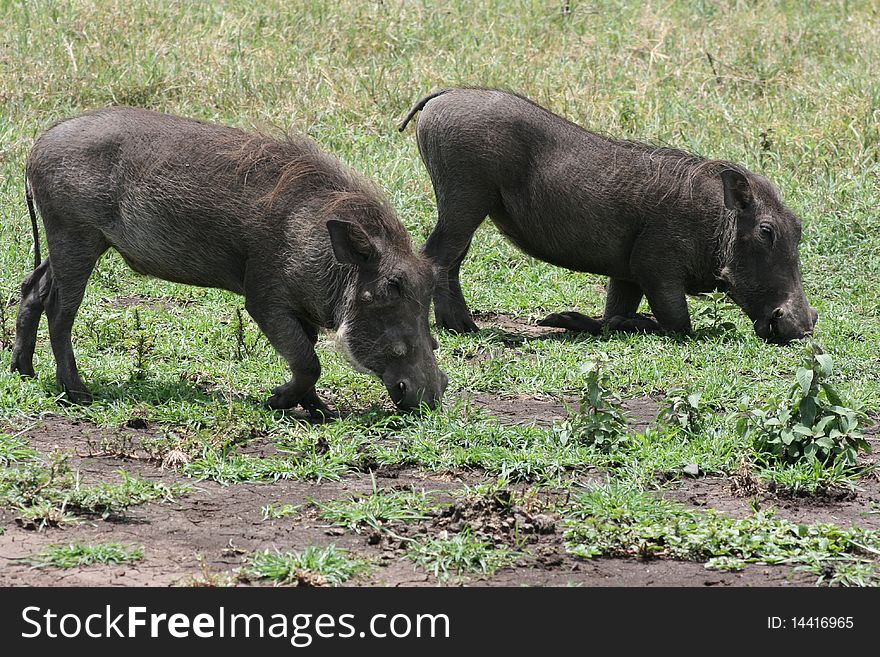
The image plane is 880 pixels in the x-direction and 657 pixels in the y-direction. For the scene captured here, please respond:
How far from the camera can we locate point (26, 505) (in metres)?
3.79

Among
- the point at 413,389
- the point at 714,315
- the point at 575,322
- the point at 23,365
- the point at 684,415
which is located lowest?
the point at 23,365

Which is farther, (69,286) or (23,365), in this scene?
(23,365)

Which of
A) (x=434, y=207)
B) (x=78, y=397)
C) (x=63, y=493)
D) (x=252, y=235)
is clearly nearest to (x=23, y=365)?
(x=78, y=397)

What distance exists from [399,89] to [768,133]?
3.11m

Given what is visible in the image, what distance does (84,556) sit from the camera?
3408 millimetres

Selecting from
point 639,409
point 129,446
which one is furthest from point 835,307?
point 129,446

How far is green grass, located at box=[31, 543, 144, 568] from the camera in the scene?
11.1ft

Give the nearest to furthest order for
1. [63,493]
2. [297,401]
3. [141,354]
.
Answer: [63,493]
[297,401]
[141,354]

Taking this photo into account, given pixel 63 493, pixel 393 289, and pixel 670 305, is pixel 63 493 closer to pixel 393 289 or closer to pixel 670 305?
pixel 393 289

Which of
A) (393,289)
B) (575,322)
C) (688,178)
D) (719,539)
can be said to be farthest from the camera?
(575,322)

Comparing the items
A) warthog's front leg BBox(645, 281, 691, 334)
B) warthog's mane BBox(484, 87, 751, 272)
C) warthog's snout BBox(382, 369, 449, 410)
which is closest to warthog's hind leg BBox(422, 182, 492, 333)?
warthog's mane BBox(484, 87, 751, 272)

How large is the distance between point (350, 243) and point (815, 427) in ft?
6.05

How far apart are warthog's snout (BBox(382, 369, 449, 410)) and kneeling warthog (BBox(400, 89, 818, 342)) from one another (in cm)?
163
